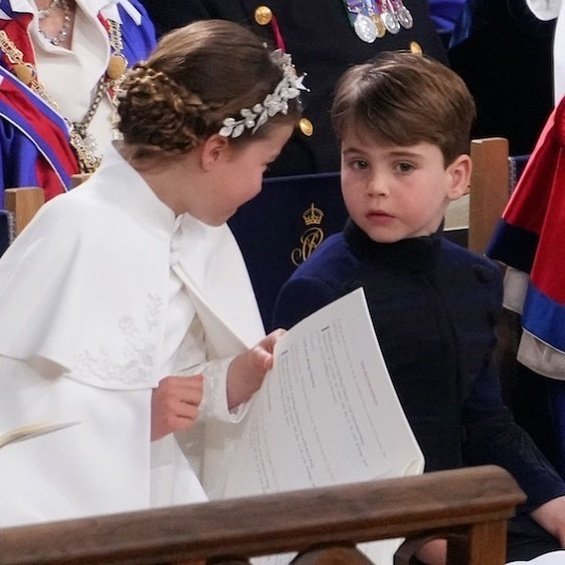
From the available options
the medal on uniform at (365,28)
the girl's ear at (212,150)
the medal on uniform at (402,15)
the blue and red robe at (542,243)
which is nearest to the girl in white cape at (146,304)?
the girl's ear at (212,150)

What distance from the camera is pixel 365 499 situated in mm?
932

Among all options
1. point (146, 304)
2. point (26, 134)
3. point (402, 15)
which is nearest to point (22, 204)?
point (26, 134)

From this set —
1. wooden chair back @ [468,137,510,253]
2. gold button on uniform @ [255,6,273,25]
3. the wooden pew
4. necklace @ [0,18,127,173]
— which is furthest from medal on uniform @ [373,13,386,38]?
the wooden pew

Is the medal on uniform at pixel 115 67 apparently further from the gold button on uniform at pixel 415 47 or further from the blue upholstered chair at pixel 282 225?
the gold button on uniform at pixel 415 47

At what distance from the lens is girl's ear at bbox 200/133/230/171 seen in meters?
1.59

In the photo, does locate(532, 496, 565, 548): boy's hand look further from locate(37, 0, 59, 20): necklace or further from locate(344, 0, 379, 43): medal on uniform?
locate(37, 0, 59, 20): necklace

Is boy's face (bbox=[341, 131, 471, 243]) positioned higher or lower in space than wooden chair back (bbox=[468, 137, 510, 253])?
higher

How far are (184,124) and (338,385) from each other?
1.30 ft

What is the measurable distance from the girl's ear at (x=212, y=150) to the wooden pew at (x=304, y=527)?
718 millimetres

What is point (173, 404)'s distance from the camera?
152 centimetres

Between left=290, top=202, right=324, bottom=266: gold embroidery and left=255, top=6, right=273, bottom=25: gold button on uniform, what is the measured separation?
470mm

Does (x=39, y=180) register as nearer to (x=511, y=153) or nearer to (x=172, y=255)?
(x=172, y=255)

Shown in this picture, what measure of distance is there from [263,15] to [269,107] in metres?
0.98

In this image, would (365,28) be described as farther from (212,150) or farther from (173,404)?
(173,404)
